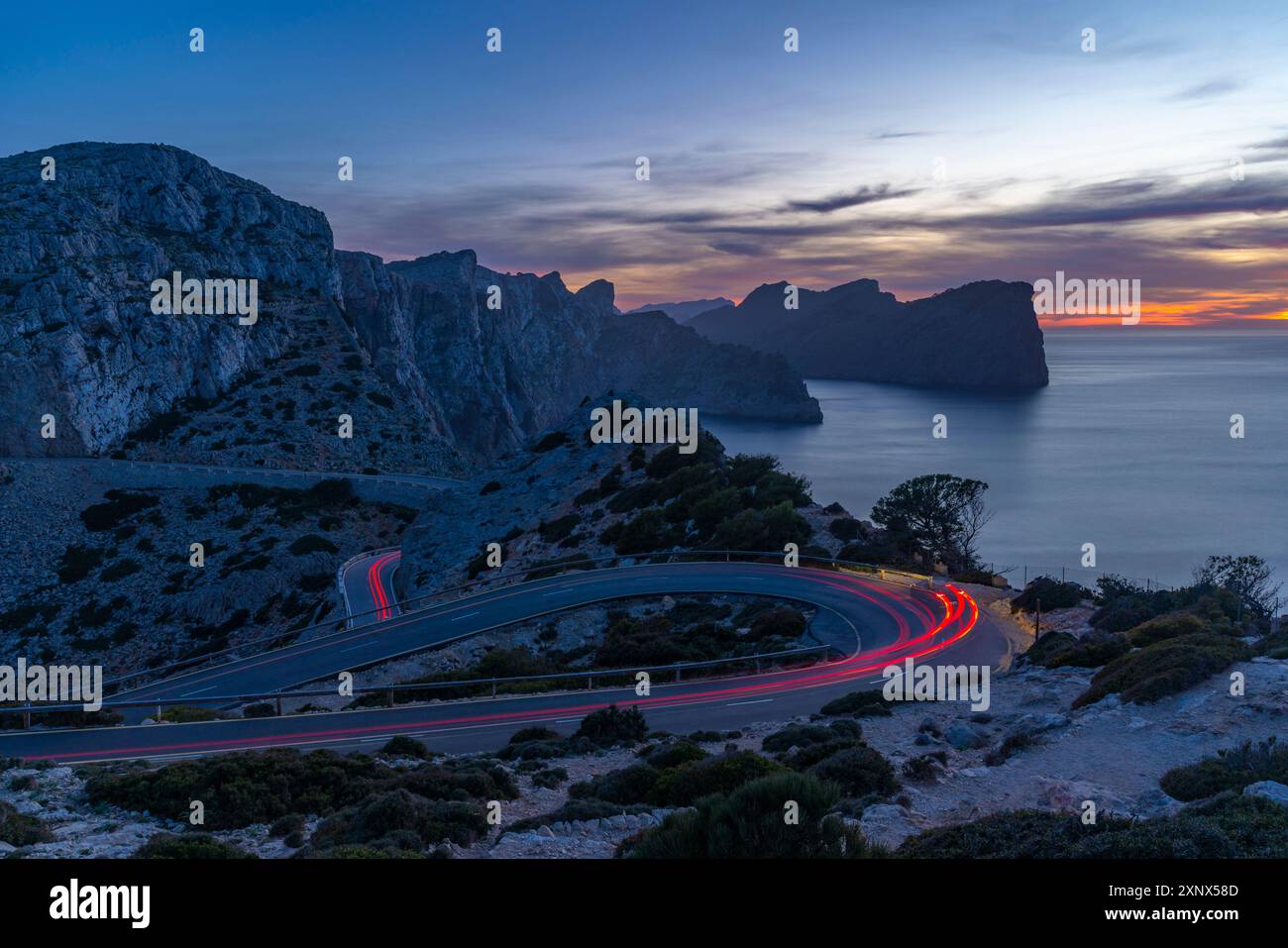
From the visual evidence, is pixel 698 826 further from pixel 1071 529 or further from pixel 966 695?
pixel 1071 529

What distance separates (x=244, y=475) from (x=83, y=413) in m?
19.2

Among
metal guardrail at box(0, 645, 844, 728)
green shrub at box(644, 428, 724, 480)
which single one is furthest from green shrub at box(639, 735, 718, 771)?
green shrub at box(644, 428, 724, 480)

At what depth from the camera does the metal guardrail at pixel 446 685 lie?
72.3 feet

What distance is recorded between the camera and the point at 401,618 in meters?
35.8

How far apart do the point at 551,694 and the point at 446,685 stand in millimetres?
3071

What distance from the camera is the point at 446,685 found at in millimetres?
24781

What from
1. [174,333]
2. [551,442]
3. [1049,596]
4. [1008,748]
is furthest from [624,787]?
[174,333]

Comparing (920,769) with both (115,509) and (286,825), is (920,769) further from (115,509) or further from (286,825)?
(115,509)

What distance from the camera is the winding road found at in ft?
66.9

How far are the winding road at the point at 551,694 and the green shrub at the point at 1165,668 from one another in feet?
23.7

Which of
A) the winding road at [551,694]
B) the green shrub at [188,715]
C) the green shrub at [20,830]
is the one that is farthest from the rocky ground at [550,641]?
the green shrub at [20,830]

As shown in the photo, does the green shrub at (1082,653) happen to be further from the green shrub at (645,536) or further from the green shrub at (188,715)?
the green shrub at (188,715)

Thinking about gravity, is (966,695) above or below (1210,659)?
below
